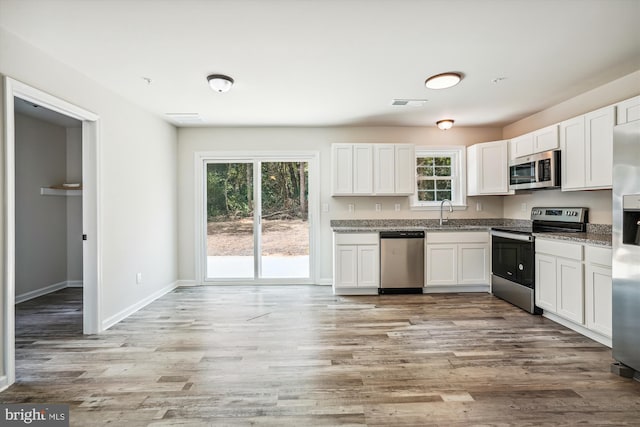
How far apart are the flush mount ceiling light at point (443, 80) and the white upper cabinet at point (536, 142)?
1.40m

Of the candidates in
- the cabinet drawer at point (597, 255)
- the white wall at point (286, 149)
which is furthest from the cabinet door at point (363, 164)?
the cabinet drawer at point (597, 255)

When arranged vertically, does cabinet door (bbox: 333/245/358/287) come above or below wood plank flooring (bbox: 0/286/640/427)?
above

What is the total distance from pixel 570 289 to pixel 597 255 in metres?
0.47

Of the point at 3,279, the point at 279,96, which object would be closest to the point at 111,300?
the point at 3,279

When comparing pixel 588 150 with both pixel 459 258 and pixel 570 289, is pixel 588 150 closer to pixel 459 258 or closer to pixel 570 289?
pixel 570 289

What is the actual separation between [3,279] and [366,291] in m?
3.65

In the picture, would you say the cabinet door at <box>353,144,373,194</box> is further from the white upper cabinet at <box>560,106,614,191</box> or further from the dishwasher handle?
the white upper cabinet at <box>560,106,614,191</box>

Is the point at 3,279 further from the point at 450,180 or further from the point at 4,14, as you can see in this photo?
the point at 450,180

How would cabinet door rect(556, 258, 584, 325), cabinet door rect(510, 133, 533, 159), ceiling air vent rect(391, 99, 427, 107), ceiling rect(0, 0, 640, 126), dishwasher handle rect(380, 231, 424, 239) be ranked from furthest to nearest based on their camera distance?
dishwasher handle rect(380, 231, 424, 239) → cabinet door rect(510, 133, 533, 159) → ceiling air vent rect(391, 99, 427, 107) → cabinet door rect(556, 258, 584, 325) → ceiling rect(0, 0, 640, 126)

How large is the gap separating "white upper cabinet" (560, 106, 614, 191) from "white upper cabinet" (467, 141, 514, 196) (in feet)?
3.13

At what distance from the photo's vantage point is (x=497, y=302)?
3.95 metres

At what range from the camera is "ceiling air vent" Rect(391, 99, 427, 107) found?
368 centimetres

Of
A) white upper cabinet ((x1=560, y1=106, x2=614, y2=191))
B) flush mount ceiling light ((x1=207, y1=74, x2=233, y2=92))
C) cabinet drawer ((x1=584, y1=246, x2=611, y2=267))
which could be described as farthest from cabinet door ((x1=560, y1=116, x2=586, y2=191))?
flush mount ceiling light ((x1=207, y1=74, x2=233, y2=92))

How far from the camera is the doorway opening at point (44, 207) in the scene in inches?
84.5
